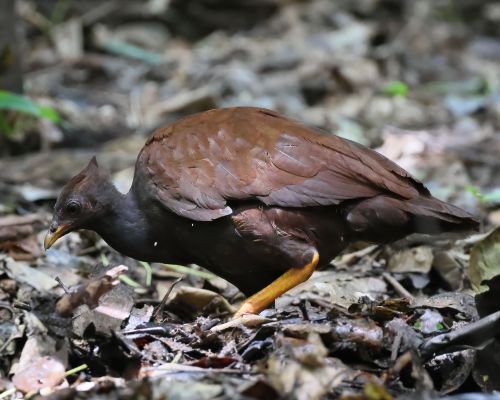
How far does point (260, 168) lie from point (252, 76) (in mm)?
7309

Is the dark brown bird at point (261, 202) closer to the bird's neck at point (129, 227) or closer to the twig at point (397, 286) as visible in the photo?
the bird's neck at point (129, 227)

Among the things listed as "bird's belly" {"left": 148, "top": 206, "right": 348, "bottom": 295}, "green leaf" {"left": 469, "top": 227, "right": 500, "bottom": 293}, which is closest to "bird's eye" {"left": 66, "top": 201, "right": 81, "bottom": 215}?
"bird's belly" {"left": 148, "top": 206, "right": 348, "bottom": 295}

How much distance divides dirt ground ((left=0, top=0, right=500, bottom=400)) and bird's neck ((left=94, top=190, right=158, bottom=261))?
302mm

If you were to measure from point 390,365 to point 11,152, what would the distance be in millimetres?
6133

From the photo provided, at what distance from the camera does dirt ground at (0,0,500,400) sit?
139 inches

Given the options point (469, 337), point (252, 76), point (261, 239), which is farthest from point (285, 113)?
point (469, 337)

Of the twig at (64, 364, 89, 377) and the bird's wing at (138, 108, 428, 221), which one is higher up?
the bird's wing at (138, 108, 428, 221)

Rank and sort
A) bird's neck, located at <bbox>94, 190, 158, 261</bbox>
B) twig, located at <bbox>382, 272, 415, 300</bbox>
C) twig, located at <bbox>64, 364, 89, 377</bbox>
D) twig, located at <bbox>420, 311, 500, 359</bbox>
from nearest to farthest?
twig, located at <bbox>420, 311, 500, 359</bbox>, twig, located at <bbox>64, 364, 89, 377</bbox>, bird's neck, located at <bbox>94, 190, 158, 261</bbox>, twig, located at <bbox>382, 272, 415, 300</bbox>

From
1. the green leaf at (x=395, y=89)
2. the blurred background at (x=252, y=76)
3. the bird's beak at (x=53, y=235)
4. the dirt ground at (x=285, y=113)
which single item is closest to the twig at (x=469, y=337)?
the dirt ground at (x=285, y=113)

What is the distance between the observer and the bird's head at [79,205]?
4.65 meters

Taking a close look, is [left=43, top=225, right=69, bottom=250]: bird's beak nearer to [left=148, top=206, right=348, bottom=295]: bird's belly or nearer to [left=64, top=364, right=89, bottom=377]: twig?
[left=148, top=206, right=348, bottom=295]: bird's belly

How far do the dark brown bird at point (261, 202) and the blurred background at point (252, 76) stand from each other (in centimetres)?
185

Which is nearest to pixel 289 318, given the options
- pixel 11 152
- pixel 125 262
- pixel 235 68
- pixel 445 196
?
pixel 125 262

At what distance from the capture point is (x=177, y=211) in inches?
170
